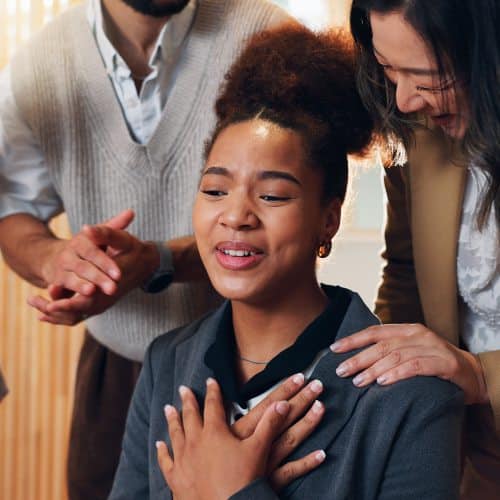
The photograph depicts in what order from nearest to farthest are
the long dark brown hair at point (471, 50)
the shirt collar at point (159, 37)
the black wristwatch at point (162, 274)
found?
1. the long dark brown hair at point (471, 50)
2. the black wristwatch at point (162, 274)
3. the shirt collar at point (159, 37)

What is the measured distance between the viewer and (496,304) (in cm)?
167

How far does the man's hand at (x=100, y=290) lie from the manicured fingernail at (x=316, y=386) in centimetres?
47

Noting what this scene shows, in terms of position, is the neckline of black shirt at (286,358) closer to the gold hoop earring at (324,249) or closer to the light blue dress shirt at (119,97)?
the gold hoop earring at (324,249)

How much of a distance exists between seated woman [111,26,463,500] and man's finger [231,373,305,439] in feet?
0.06

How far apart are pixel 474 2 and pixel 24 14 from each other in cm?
194

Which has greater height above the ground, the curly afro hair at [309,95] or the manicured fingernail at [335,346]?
the curly afro hair at [309,95]

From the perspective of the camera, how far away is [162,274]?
190 centimetres

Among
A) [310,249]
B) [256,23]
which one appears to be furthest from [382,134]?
[256,23]

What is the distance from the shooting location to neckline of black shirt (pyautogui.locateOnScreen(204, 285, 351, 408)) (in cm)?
151

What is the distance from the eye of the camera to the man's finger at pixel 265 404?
143cm

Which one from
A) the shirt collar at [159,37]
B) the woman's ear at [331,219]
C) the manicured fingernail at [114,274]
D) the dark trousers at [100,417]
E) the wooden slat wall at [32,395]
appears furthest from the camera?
the wooden slat wall at [32,395]

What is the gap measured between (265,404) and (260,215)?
11.1 inches

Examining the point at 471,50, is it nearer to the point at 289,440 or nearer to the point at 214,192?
the point at 214,192

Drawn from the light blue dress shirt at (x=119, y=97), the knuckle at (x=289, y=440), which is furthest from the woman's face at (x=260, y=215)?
→ the light blue dress shirt at (x=119, y=97)
